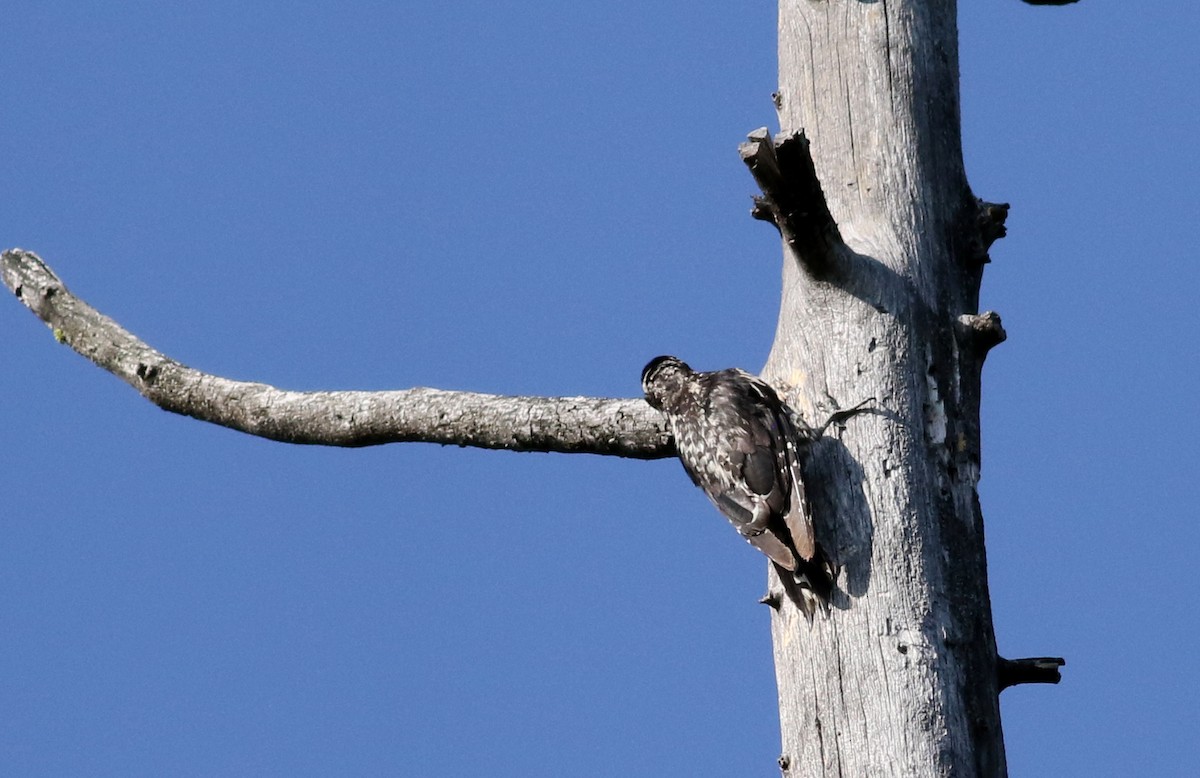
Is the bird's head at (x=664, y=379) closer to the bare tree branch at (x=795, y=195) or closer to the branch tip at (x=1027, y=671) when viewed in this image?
the bare tree branch at (x=795, y=195)

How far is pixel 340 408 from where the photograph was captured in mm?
3701

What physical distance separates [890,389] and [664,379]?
33.8 inches

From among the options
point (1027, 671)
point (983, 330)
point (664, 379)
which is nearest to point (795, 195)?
point (983, 330)

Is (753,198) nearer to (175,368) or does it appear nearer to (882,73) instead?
(882,73)

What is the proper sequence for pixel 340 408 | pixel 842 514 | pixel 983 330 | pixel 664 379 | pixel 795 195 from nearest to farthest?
pixel 795 195 → pixel 842 514 → pixel 983 330 → pixel 340 408 → pixel 664 379

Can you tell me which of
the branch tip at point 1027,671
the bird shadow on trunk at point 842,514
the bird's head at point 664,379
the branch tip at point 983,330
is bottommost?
the branch tip at point 1027,671

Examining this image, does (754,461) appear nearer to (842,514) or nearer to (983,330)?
(842,514)

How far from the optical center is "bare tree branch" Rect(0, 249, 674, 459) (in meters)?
3.47

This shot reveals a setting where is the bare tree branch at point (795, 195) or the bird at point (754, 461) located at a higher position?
the bare tree branch at point (795, 195)

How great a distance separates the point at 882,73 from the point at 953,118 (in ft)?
0.79

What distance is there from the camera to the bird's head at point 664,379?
3576 millimetres

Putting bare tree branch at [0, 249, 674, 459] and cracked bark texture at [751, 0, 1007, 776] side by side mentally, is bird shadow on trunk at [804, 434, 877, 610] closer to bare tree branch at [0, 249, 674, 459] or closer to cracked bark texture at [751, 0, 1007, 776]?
cracked bark texture at [751, 0, 1007, 776]

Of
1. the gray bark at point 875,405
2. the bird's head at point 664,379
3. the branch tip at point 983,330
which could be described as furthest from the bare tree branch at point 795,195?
the bird's head at point 664,379

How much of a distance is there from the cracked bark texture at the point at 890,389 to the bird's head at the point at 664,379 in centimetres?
30
